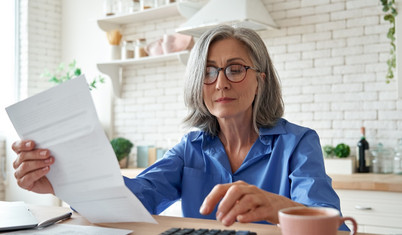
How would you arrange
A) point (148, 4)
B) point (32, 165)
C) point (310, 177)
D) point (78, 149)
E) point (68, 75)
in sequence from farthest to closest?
point (68, 75) < point (148, 4) < point (310, 177) < point (32, 165) < point (78, 149)

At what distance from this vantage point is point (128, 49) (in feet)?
14.9

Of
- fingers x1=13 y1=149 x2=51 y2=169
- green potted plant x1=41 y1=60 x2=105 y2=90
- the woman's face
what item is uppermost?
green potted plant x1=41 y1=60 x2=105 y2=90

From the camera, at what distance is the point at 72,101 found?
109cm

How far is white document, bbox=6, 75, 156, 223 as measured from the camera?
1091 mm

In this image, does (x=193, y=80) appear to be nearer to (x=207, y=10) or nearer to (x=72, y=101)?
(x=72, y=101)

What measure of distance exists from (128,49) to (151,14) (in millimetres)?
415

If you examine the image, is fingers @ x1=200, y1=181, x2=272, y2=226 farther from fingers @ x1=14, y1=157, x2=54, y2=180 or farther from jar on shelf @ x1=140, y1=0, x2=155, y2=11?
jar on shelf @ x1=140, y1=0, x2=155, y2=11

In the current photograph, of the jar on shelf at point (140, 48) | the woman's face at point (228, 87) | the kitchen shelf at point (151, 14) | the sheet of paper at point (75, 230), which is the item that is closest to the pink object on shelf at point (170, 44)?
the jar on shelf at point (140, 48)

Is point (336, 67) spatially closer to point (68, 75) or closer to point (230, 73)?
point (230, 73)

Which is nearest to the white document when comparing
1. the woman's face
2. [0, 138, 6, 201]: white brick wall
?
the woman's face

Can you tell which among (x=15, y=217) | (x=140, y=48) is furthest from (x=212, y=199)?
(x=140, y=48)

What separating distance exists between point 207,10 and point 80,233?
9.21 ft

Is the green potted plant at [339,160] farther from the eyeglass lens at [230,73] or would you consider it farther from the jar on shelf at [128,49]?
the jar on shelf at [128,49]

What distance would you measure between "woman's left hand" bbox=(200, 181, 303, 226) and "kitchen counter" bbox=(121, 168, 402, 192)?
2.04 m
